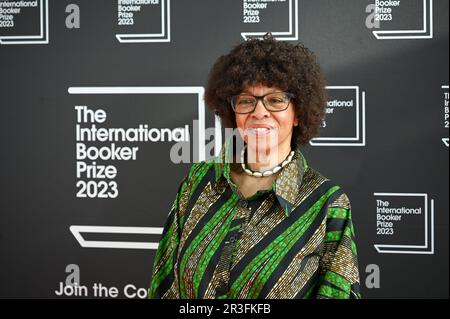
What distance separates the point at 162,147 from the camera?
271cm

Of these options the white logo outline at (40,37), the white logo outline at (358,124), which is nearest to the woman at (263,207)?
the white logo outline at (358,124)

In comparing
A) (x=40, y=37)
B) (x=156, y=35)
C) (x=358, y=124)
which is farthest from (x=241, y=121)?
(x=40, y=37)

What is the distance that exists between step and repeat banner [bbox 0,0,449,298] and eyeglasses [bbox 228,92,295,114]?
1076 millimetres

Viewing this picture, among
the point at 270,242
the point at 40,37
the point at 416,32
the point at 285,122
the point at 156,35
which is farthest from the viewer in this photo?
the point at 40,37

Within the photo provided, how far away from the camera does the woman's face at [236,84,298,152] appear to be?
4.98 feet

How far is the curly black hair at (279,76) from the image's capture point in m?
1.53

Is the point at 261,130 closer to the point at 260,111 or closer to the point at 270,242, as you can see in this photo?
the point at 260,111

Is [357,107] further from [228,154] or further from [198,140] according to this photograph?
[228,154]

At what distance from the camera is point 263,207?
151 centimetres

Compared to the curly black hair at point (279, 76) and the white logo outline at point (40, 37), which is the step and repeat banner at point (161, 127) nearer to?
the white logo outline at point (40, 37)

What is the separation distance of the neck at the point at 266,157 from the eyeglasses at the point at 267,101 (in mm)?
110

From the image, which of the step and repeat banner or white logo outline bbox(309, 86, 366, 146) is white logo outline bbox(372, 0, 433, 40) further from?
white logo outline bbox(309, 86, 366, 146)

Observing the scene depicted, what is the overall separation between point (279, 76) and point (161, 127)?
1276mm
